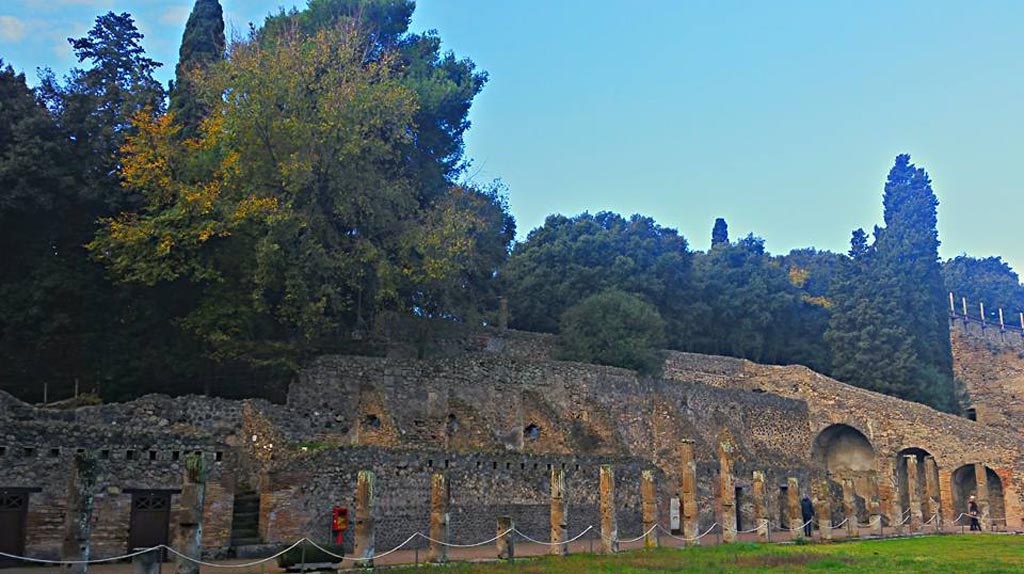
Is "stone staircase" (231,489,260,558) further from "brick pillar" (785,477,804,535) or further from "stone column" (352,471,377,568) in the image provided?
"brick pillar" (785,477,804,535)

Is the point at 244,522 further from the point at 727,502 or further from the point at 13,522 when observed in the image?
the point at 727,502

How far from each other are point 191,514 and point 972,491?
148 feet

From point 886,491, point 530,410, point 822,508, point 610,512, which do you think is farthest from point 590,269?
point 610,512

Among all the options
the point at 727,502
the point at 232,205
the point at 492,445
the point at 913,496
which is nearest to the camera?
the point at 232,205

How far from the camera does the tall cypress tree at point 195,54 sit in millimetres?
32500

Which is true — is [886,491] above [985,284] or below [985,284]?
below

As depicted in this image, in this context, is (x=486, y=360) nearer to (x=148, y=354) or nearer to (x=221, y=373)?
(x=221, y=373)

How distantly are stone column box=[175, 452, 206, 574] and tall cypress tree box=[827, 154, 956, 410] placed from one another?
43.6 metres

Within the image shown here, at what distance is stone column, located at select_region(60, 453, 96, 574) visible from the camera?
1714 centimetres

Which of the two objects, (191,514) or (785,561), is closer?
(191,514)

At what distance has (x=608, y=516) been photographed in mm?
24750

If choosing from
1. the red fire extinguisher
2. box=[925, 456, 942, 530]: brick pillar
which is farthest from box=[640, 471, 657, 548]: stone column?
box=[925, 456, 942, 530]: brick pillar

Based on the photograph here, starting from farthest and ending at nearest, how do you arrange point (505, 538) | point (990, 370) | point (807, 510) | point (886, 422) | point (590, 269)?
point (990, 370), point (590, 269), point (886, 422), point (807, 510), point (505, 538)

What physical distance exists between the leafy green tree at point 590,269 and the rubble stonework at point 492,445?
16.0ft
